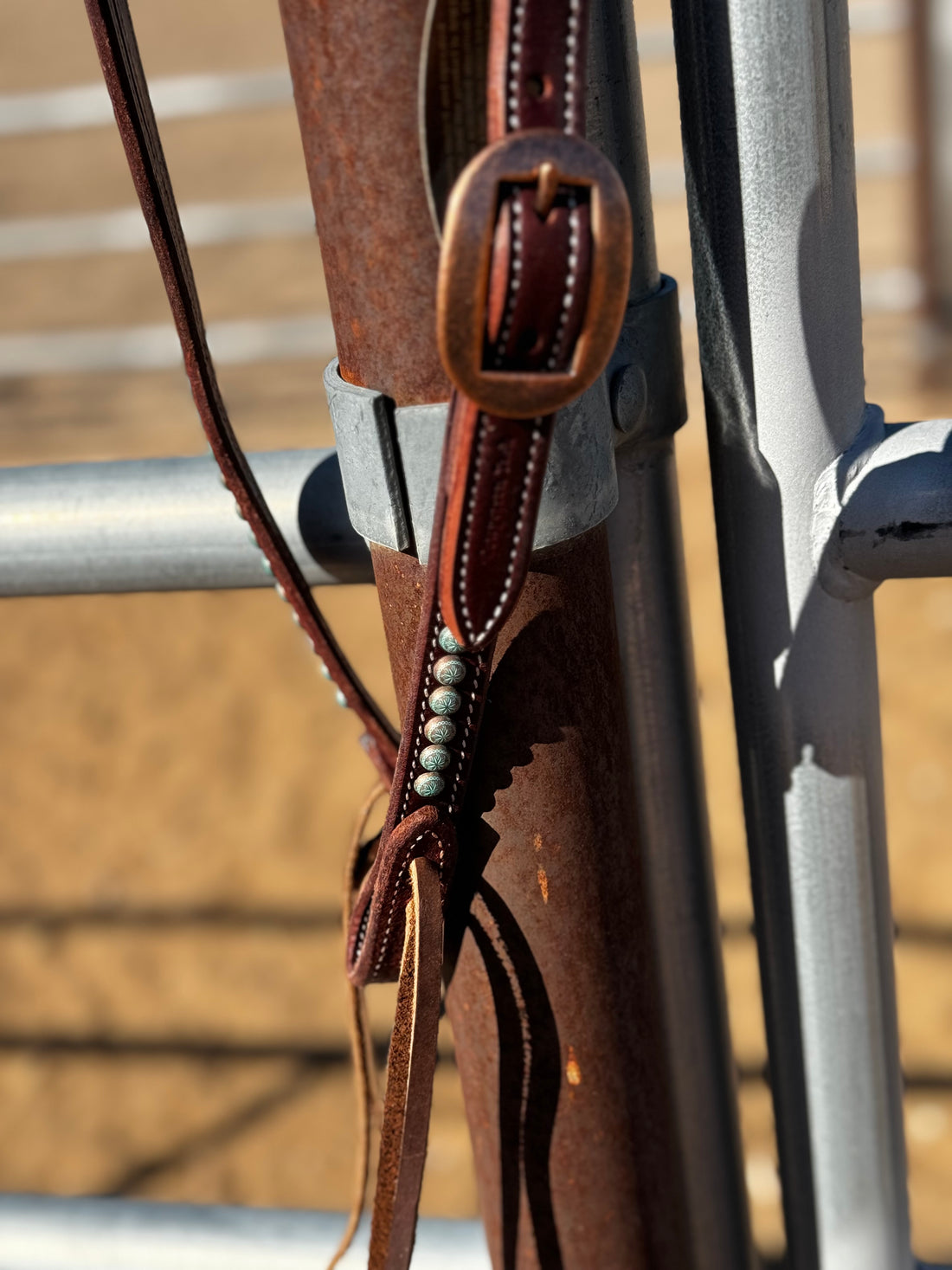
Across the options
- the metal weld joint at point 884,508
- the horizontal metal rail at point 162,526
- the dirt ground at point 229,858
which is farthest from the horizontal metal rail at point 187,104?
the metal weld joint at point 884,508

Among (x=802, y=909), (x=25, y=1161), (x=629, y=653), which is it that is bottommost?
(x=25, y=1161)

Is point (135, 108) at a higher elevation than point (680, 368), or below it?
higher

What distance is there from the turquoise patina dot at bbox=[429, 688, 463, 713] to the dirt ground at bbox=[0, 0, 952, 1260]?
1.22 meters

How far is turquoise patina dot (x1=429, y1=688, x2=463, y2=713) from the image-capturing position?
43cm

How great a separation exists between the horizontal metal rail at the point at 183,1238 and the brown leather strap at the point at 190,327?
0.24 m

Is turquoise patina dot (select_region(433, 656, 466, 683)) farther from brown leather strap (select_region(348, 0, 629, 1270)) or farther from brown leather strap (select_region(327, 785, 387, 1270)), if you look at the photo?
brown leather strap (select_region(327, 785, 387, 1270))

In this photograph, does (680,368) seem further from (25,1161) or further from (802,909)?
(25,1161)

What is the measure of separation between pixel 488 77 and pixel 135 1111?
6.38 ft

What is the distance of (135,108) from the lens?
0.42 metres

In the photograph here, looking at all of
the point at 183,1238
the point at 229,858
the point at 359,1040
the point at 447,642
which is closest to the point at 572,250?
the point at 447,642

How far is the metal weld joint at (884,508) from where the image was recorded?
0.45 meters

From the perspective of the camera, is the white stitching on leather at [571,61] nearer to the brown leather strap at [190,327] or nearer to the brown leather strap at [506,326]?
the brown leather strap at [506,326]

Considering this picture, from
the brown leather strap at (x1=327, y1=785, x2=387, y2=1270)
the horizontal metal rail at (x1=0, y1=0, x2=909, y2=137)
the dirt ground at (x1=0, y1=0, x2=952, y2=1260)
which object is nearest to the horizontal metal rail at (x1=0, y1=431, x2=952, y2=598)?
the brown leather strap at (x1=327, y1=785, x2=387, y2=1270)

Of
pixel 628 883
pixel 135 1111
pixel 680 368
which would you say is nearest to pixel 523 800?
pixel 628 883
